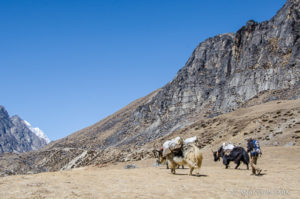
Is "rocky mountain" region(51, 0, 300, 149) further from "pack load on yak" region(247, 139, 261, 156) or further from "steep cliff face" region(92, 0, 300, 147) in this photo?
"pack load on yak" region(247, 139, 261, 156)

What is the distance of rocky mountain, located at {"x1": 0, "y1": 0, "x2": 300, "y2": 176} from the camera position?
50.3 meters

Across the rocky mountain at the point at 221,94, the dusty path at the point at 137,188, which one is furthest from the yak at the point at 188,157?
the rocky mountain at the point at 221,94

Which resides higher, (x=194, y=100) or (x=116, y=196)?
(x=194, y=100)

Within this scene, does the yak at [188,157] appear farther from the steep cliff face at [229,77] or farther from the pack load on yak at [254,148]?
the steep cliff face at [229,77]

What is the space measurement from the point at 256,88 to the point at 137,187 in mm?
68387

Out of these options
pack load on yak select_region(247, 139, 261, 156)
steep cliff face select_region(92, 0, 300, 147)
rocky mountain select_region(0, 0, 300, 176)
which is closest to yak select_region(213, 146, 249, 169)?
pack load on yak select_region(247, 139, 261, 156)

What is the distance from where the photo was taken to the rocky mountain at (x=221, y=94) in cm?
5027

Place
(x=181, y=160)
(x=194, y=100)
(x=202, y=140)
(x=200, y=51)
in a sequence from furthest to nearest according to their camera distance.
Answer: (x=200, y=51) → (x=194, y=100) → (x=202, y=140) → (x=181, y=160)

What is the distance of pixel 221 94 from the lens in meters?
82.8

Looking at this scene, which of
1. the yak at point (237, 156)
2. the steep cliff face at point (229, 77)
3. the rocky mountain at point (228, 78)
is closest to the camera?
the yak at point (237, 156)

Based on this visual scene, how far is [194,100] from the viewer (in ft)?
307

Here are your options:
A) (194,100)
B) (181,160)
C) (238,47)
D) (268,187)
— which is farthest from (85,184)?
(238,47)

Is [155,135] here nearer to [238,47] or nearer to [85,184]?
[238,47]

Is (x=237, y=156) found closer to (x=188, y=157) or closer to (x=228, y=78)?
(x=188, y=157)
